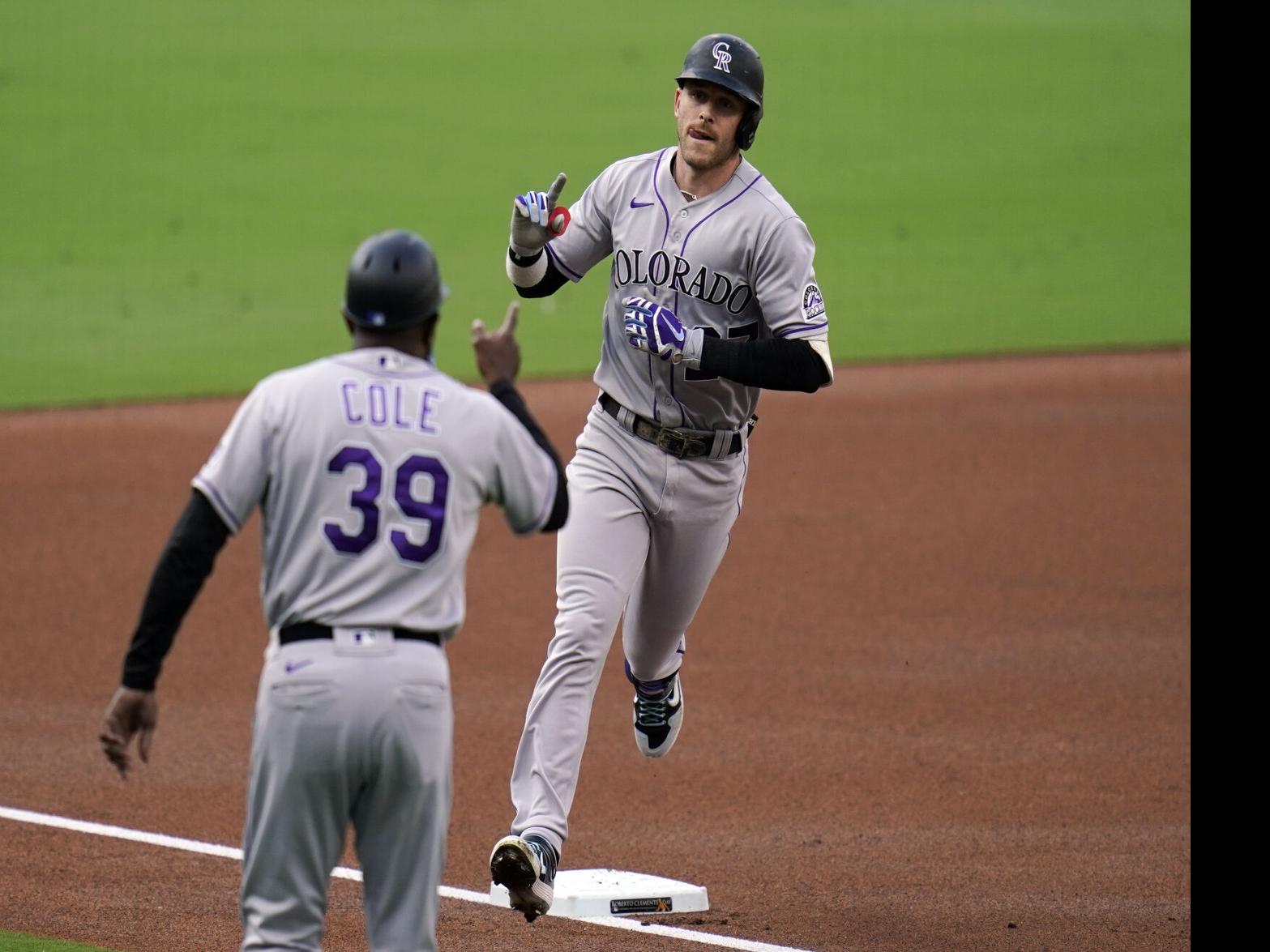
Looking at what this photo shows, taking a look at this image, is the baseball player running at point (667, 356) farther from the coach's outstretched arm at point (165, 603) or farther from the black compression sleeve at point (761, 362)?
the coach's outstretched arm at point (165, 603)

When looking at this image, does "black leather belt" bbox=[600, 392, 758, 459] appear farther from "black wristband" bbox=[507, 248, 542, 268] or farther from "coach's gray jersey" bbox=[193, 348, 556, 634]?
"coach's gray jersey" bbox=[193, 348, 556, 634]

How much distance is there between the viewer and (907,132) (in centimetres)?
2738

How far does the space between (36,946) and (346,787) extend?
6.49 feet

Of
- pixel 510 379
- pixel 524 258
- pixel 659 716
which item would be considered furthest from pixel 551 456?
pixel 659 716

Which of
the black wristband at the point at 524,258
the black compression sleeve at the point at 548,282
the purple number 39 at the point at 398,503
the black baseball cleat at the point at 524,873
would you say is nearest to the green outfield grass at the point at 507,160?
the black compression sleeve at the point at 548,282

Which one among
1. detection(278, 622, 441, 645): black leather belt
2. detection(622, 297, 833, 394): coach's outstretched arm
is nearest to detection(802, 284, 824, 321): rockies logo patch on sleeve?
detection(622, 297, 833, 394): coach's outstretched arm

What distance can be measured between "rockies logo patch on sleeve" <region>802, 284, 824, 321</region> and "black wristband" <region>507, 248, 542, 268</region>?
0.89 meters

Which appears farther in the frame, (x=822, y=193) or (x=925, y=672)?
(x=822, y=193)

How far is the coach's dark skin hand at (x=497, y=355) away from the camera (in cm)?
438

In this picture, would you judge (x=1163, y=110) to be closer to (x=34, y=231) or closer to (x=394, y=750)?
(x=34, y=231)

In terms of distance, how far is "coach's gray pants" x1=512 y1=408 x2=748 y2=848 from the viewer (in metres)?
5.50

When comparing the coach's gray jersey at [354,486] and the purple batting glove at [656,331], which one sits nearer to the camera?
the coach's gray jersey at [354,486]

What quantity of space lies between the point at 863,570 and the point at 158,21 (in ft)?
73.5
